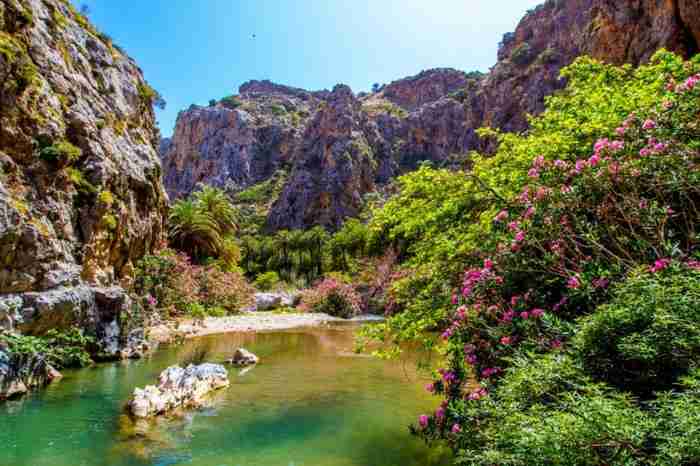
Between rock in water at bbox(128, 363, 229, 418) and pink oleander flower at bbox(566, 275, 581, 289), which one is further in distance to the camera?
rock in water at bbox(128, 363, 229, 418)

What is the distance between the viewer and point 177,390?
9688 millimetres

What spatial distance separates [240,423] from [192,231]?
2461 centimetres

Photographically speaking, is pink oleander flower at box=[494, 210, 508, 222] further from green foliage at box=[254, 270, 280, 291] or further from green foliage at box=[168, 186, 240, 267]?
green foliage at box=[254, 270, 280, 291]

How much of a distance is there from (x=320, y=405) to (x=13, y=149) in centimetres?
1085

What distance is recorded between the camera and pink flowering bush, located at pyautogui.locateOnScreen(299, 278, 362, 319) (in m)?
38.1

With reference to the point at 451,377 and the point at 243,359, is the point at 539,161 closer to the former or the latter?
the point at 451,377

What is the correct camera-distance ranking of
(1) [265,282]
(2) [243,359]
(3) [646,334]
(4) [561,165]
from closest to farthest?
(3) [646,334], (4) [561,165], (2) [243,359], (1) [265,282]

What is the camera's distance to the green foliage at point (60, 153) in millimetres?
13008

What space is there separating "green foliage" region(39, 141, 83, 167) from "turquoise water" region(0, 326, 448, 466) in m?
6.33

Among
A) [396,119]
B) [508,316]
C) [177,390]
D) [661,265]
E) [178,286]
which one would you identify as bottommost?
[177,390]

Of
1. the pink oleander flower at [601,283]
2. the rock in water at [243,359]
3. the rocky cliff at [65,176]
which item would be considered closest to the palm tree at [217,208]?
the rocky cliff at [65,176]

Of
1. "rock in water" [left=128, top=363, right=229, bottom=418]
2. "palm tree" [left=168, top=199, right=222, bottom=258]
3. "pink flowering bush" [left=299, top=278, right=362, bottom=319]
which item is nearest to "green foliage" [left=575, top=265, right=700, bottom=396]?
"rock in water" [left=128, top=363, right=229, bottom=418]

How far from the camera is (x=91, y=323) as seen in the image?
1334cm

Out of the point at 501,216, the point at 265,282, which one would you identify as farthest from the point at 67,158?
the point at 265,282
